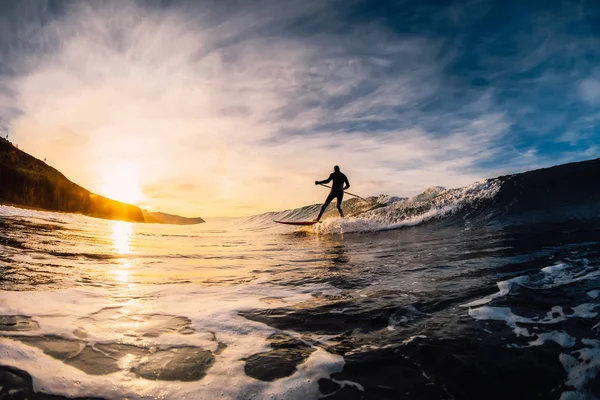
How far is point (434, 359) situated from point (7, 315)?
12.7 ft

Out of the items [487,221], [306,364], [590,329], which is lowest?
[306,364]

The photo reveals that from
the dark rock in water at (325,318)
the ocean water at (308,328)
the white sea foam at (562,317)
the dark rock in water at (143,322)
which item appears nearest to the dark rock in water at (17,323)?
the ocean water at (308,328)

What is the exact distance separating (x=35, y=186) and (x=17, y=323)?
206ft

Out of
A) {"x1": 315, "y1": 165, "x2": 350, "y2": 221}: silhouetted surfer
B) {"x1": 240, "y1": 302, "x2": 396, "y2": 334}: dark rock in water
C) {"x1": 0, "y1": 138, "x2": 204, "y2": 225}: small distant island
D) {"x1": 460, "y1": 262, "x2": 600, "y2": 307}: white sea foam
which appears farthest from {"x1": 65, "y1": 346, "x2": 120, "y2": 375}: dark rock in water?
{"x1": 0, "y1": 138, "x2": 204, "y2": 225}: small distant island

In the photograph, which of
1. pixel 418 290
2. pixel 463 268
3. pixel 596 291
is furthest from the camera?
pixel 463 268

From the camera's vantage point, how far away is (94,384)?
2.01 m

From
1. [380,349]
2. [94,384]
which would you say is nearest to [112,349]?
[94,384]

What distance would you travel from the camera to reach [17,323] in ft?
9.27

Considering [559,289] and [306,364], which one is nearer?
[306,364]

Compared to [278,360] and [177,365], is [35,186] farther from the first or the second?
[278,360]

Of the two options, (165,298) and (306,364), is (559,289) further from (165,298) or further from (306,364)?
(165,298)

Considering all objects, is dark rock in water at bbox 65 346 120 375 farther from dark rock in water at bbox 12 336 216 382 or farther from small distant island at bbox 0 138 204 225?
small distant island at bbox 0 138 204 225

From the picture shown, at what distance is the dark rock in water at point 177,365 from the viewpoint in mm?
2139

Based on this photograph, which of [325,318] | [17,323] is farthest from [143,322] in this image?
[325,318]
